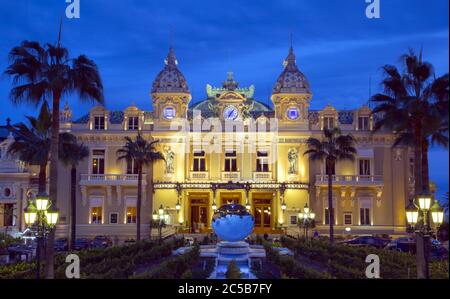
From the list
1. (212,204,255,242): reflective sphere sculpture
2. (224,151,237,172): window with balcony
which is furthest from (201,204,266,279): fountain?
(224,151,237,172): window with balcony

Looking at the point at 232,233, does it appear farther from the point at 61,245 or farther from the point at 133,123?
the point at 133,123

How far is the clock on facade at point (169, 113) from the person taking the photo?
2330 inches

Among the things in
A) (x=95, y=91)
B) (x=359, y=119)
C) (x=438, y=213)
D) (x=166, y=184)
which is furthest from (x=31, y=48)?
(x=359, y=119)

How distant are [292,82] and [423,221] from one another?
1474 inches

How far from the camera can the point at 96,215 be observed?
5878 centimetres

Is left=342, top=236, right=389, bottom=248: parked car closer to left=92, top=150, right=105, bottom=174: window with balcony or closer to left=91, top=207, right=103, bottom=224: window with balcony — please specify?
left=91, top=207, right=103, bottom=224: window with balcony

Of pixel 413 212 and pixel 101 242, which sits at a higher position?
pixel 413 212

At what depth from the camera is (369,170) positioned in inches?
2318

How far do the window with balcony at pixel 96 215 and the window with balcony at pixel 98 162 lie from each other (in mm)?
3354

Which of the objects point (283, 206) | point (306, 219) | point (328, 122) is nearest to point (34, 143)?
point (306, 219)

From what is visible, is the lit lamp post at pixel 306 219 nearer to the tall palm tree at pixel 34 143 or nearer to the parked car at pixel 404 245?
the parked car at pixel 404 245

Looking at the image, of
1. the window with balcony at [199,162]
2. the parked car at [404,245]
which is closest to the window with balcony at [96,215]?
the window with balcony at [199,162]
